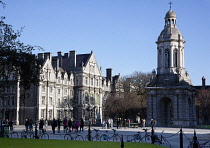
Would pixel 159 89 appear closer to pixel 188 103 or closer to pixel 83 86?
pixel 188 103

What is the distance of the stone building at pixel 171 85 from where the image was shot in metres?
56.6

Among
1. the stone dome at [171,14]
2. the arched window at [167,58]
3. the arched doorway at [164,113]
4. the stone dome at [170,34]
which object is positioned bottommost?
the arched doorway at [164,113]

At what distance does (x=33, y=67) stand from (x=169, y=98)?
32111mm

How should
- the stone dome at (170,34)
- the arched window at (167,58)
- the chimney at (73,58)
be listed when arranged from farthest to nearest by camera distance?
the chimney at (73,58) < the stone dome at (170,34) < the arched window at (167,58)

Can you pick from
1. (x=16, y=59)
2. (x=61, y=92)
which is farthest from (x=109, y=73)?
(x=16, y=59)

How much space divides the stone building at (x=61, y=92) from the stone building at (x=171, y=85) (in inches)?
1056

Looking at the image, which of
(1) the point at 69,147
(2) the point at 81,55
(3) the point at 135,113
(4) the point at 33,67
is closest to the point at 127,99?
(3) the point at 135,113

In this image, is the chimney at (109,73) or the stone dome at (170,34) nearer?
the stone dome at (170,34)

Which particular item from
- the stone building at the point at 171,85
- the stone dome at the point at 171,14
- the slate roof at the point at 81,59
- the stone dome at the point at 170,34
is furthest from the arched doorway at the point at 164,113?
the slate roof at the point at 81,59

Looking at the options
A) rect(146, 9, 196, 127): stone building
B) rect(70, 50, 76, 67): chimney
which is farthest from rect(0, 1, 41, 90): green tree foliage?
rect(70, 50, 76, 67): chimney

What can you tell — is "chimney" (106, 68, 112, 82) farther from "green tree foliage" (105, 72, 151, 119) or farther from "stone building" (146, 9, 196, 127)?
"stone building" (146, 9, 196, 127)

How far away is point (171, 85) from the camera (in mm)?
57875

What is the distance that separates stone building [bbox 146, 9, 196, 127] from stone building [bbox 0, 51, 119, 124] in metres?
26.8

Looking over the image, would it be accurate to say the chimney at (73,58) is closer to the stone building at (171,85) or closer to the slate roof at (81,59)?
the slate roof at (81,59)
